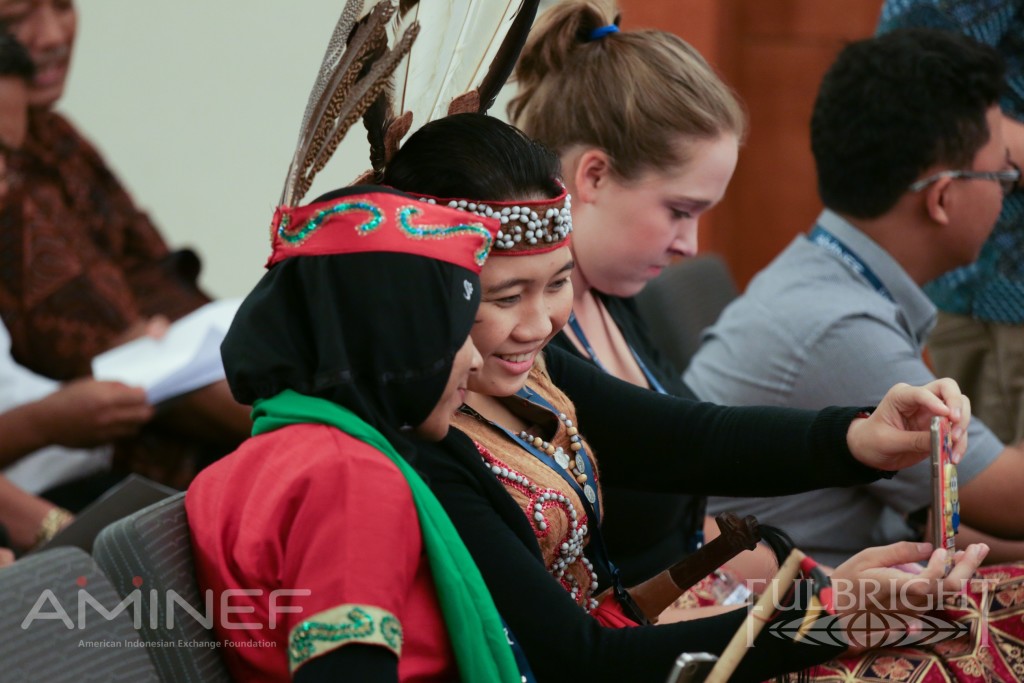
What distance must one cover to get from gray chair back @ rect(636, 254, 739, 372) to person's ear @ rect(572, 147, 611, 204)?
85 cm

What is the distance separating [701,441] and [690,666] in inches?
20.8

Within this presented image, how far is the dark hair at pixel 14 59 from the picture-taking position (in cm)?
303

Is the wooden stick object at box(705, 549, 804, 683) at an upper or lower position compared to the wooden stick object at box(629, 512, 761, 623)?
upper

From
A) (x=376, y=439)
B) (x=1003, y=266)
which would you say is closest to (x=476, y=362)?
(x=376, y=439)

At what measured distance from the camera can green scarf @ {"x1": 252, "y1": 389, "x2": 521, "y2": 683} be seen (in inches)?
50.1

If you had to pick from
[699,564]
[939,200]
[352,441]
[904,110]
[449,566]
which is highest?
[904,110]

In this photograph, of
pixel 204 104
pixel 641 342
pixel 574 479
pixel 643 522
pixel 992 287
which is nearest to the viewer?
pixel 574 479

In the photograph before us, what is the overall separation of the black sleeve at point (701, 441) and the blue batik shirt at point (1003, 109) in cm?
118

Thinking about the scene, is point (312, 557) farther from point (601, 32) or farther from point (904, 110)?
point (904, 110)

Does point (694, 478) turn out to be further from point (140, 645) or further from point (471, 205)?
point (140, 645)

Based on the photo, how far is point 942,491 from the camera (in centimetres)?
143

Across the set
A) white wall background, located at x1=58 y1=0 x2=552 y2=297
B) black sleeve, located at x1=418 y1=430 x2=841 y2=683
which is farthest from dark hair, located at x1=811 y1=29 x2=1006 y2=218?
white wall background, located at x1=58 y1=0 x2=552 y2=297

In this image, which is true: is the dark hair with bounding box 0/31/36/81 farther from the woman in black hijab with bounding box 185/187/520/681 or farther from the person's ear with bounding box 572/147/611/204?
the woman in black hijab with bounding box 185/187/520/681

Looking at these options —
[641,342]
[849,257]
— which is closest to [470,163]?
[641,342]
